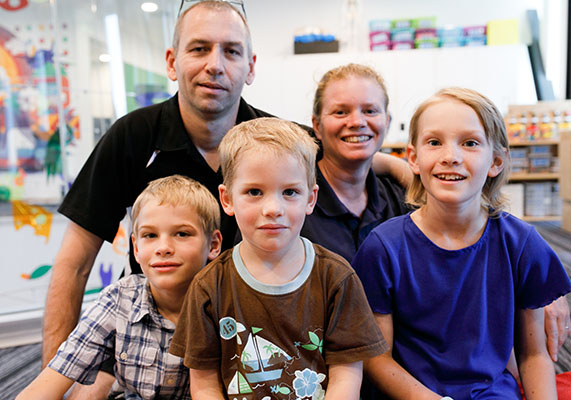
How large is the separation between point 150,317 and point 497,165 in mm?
937

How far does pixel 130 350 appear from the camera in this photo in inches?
44.6

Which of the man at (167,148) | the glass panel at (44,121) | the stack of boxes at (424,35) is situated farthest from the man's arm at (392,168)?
the stack of boxes at (424,35)

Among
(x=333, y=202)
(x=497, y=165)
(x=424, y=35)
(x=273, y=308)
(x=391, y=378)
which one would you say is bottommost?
(x=391, y=378)

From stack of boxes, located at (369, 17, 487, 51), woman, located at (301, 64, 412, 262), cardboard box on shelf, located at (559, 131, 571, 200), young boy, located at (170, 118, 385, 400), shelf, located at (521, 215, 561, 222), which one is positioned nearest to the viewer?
young boy, located at (170, 118, 385, 400)

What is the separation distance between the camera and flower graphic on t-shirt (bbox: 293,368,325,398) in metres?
0.94

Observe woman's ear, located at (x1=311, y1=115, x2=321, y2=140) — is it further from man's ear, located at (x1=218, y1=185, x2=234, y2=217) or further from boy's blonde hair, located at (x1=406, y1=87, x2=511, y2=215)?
man's ear, located at (x1=218, y1=185, x2=234, y2=217)

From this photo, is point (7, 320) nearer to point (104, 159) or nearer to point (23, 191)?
point (23, 191)

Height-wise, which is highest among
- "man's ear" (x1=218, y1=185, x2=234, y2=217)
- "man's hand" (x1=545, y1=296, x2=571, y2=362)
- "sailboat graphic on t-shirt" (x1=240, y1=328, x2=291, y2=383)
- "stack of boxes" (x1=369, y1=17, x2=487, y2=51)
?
"stack of boxes" (x1=369, y1=17, x2=487, y2=51)

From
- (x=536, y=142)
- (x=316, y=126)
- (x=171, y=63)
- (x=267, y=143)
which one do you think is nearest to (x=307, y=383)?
(x=267, y=143)

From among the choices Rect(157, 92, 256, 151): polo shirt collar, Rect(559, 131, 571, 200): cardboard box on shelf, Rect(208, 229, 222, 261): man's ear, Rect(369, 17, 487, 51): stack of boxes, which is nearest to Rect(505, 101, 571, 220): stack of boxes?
Rect(559, 131, 571, 200): cardboard box on shelf

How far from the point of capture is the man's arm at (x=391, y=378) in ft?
3.39

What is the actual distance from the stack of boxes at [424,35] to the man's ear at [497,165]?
4.72m

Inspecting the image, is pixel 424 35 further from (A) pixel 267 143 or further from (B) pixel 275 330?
(B) pixel 275 330

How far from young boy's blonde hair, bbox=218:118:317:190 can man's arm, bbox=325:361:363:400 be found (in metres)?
0.38
